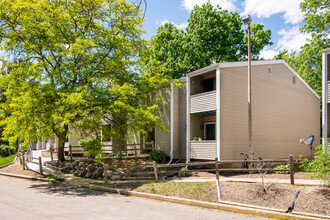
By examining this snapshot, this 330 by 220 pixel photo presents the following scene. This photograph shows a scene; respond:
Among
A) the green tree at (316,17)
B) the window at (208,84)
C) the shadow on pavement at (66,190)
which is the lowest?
the shadow on pavement at (66,190)

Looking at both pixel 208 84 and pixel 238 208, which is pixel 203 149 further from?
pixel 238 208

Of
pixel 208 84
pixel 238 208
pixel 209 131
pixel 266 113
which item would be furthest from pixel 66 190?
pixel 266 113

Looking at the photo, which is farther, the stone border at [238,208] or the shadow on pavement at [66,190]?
the shadow on pavement at [66,190]

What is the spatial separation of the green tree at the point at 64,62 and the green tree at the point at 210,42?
13413mm

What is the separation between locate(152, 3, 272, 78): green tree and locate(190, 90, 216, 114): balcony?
521 inches

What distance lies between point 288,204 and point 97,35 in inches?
525

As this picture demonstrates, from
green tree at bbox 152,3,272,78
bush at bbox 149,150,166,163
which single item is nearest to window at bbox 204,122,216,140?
bush at bbox 149,150,166,163

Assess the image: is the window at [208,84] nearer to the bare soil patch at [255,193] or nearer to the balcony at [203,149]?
the balcony at [203,149]

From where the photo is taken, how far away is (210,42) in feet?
102

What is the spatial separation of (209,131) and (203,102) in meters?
2.63

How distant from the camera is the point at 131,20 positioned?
17000 millimetres

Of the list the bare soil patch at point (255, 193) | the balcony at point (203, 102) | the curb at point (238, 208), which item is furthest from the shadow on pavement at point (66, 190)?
the balcony at point (203, 102)

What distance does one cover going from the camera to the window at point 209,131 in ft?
58.6

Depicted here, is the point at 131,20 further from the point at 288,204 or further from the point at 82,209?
the point at 288,204
